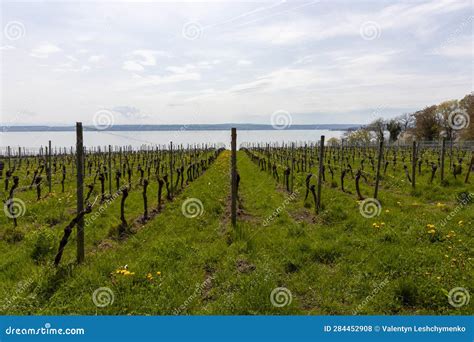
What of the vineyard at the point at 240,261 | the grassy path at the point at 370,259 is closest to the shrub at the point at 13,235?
the vineyard at the point at 240,261

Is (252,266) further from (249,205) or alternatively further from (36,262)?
(249,205)

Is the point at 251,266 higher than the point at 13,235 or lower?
lower

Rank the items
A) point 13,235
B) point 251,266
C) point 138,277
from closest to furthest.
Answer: point 138,277, point 251,266, point 13,235

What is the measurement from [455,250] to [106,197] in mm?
12597

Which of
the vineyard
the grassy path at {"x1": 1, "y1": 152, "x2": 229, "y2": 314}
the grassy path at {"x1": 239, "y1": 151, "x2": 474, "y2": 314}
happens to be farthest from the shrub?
the grassy path at {"x1": 239, "y1": 151, "x2": 474, "y2": 314}

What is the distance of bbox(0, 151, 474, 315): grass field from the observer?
5.49 metres

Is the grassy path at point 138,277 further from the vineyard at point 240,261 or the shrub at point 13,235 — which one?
the shrub at point 13,235

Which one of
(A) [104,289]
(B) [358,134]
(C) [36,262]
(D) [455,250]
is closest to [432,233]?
(D) [455,250]

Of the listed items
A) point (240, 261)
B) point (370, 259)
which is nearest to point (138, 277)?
point (240, 261)

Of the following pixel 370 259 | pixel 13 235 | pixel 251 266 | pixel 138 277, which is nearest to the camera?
pixel 138 277

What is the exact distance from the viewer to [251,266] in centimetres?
695

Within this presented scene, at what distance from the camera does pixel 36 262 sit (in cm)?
728

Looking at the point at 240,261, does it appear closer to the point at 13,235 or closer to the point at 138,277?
the point at 138,277

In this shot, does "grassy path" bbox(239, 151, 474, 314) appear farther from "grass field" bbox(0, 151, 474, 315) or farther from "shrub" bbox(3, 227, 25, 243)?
"shrub" bbox(3, 227, 25, 243)
